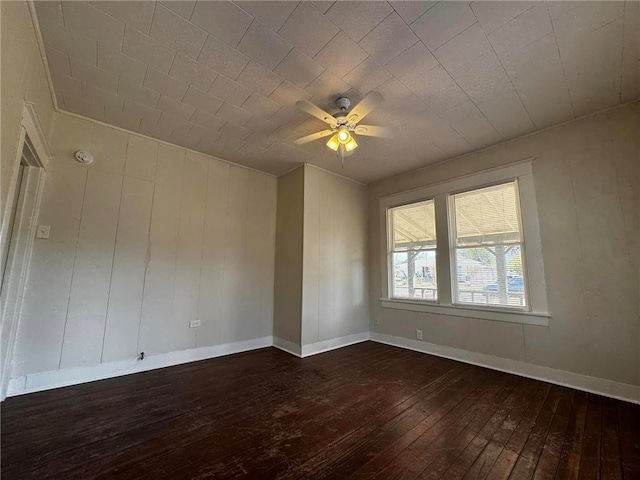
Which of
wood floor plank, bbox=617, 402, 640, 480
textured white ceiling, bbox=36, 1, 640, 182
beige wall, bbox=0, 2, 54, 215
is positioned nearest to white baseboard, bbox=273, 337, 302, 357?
textured white ceiling, bbox=36, 1, 640, 182

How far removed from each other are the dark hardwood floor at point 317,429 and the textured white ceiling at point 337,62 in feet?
9.75

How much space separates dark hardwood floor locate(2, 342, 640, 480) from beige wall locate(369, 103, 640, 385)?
42 centimetres

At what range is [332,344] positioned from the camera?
4.30 metres

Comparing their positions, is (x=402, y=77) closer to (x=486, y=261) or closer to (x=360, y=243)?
(x=486, y=261)

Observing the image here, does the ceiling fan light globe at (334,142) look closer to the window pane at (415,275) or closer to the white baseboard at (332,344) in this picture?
the window pane at (415,275)

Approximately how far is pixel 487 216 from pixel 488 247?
0.44 m

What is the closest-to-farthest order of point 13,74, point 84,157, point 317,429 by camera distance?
point 13,74
point 317,429
point 84,157

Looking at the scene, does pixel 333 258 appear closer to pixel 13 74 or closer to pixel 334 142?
pixel 334 142

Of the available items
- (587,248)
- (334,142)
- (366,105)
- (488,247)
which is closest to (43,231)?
(334,142)

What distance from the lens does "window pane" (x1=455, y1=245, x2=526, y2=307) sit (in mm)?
3357

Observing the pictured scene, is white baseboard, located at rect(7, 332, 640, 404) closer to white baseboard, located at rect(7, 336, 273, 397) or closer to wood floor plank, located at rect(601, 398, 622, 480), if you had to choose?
white baseboard, located at rect(7, 336, 273, 397)

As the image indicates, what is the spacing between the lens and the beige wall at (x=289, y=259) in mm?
4132

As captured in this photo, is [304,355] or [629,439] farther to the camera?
[304,355]

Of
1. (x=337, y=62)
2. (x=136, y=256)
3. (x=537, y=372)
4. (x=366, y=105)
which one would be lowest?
(x=537, y=372)
